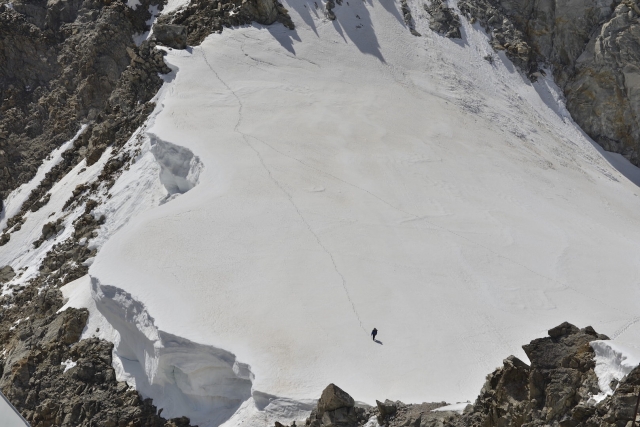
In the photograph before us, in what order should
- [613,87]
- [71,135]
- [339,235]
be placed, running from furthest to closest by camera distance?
[613,87], [71,135], [339,235]

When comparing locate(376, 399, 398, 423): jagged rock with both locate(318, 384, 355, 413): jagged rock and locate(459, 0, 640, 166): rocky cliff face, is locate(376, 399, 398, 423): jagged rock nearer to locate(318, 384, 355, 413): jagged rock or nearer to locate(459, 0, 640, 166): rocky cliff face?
locate(318, 384, 355, 413): jagged rock

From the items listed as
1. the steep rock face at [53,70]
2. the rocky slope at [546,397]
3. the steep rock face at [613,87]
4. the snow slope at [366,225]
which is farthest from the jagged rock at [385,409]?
the steep rock face at [613,87]

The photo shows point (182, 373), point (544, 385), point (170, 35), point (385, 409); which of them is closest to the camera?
point (544, 385)

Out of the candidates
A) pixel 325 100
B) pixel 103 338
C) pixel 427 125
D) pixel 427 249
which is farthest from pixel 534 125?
pixel 103 338

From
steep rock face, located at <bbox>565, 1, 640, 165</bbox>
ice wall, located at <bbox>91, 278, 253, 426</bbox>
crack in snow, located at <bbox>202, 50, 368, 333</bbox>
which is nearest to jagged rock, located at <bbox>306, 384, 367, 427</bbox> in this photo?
ice wall, located at <bbox>91, 278, 253, 426</bbox>

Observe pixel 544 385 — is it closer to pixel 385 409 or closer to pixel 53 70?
pixel 385 409

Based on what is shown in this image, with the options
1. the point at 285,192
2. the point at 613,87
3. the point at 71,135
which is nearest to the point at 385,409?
the point at 285,192
